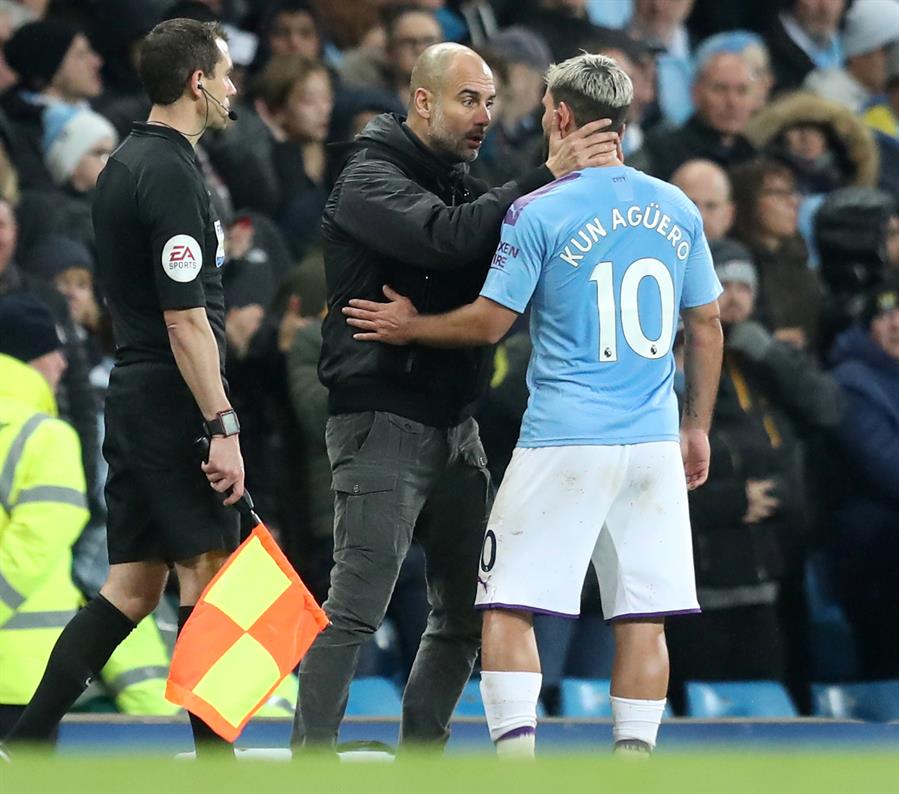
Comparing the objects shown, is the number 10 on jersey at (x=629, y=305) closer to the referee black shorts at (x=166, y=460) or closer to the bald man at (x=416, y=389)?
the bald man at (x=416, y=389)

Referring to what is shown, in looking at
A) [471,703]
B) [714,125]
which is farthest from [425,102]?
[714,125]

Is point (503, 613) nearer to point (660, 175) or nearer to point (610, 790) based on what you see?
point (610, 790)

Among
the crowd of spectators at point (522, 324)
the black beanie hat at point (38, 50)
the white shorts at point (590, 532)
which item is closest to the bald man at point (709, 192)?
the crowd of spectators at point (522, 324)

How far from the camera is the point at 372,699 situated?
7832 millimetres

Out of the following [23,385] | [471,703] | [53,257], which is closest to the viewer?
[23,385]

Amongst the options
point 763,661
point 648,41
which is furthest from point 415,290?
point 648,41

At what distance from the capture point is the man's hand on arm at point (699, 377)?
239 inches

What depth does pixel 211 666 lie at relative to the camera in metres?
5.81

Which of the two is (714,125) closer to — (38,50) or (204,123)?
(38,50)

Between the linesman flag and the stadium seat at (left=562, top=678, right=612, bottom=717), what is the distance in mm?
2286

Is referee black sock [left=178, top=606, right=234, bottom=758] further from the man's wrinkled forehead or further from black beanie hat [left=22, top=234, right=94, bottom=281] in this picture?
black beanie hat [left=22, top=234, right=94, bottom=281]

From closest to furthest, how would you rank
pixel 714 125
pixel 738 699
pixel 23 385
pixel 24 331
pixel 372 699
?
pixel 23 385
pixel 24 331
pixel 372 699
pixel 738 699
pixel 714 125

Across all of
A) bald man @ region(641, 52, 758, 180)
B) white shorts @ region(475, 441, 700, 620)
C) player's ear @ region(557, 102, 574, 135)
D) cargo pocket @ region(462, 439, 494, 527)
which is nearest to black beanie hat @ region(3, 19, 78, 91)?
bald man @ region(641, 52, 758, 180)

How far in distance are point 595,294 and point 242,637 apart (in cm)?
133
